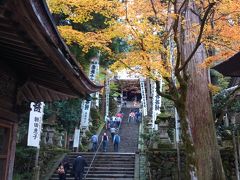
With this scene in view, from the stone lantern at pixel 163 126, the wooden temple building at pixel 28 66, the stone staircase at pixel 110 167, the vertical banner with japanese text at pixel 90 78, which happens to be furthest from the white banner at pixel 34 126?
the vertical banner with japanese text at pixel 90 78

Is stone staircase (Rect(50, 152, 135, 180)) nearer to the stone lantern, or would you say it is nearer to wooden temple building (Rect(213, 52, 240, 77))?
the stone lantern

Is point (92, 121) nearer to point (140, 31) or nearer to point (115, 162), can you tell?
point (115, 162)

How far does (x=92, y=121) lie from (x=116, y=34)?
20.5 meters

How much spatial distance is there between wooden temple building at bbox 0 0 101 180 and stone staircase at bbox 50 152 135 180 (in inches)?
425

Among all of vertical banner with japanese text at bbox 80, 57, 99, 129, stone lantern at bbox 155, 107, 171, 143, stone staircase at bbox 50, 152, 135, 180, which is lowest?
stone staircase at bbox 50, 152, 135, 180

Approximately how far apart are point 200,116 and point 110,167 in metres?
9.11

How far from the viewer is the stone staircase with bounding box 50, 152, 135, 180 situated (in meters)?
15.8

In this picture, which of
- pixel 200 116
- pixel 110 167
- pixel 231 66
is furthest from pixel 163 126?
pixel 231 66

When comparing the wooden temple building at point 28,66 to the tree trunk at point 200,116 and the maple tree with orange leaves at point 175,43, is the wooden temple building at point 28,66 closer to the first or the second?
the maple tree with orange leaves at point 175,43

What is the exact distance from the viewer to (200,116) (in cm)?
917

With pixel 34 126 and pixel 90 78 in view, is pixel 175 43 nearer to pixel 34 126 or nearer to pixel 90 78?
pixel 34 126

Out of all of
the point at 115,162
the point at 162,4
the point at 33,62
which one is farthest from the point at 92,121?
the point at 33,62

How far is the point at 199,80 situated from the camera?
9.72 m

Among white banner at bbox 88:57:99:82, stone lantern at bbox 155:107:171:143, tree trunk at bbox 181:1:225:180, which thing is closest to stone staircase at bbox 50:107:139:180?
stone lantern at bbox 155:107:171:143
